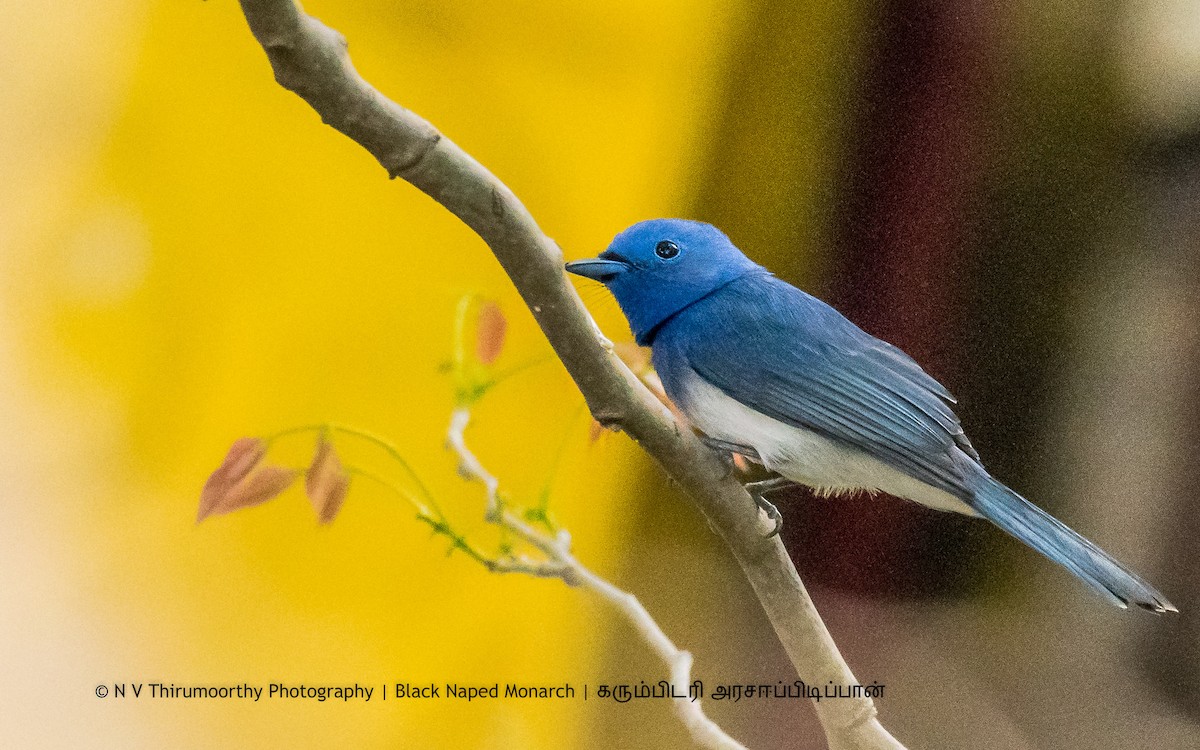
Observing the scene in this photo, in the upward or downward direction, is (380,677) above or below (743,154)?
below

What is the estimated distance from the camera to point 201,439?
1.07 metres

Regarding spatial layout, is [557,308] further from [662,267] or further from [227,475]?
[227,475]

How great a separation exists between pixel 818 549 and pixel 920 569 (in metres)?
0.12

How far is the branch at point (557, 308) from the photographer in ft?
2.38

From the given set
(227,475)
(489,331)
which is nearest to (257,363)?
(227,475)

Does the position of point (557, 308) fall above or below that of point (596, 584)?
above

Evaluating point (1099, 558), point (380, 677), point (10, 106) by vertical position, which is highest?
point (10, 106)

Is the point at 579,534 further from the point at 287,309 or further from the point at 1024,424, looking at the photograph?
the point at 1024,424

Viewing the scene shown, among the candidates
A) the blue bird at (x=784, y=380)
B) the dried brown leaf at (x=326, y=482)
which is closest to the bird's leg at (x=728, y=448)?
the blue bird at (x=784, y=380)

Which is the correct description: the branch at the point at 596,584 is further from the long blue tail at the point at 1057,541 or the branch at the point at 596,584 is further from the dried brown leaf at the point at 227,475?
the long blue tail at the point at 1057,541

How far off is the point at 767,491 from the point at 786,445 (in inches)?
2.4

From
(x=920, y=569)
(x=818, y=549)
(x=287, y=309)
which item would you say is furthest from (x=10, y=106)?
(x=920, y=569)

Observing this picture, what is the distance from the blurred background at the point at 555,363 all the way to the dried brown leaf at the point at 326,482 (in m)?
0.03

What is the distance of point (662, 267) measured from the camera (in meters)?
1.10
